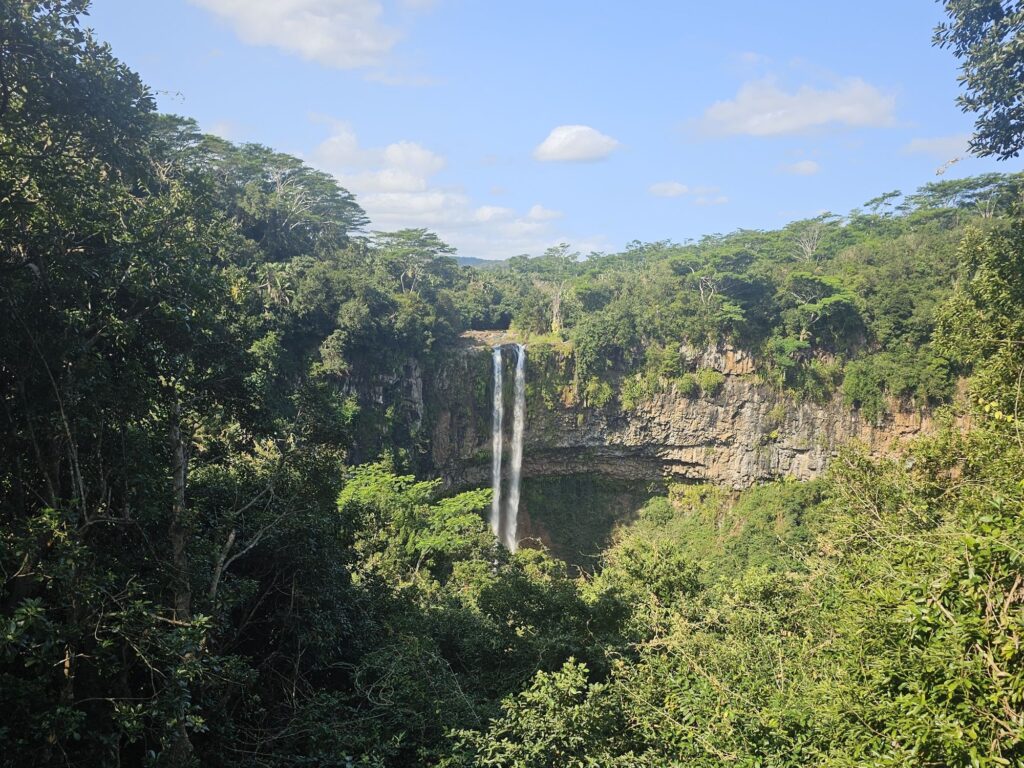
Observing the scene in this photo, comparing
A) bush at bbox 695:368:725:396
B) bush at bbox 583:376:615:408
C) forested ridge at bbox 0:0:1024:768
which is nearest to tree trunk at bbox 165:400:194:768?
forested ridge at bbox 0:0:1024:768

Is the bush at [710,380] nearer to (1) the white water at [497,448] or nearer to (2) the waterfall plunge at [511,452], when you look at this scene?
(2) the waterfall plunge at [511,452]

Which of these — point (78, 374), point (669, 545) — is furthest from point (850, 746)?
point (669, 545)

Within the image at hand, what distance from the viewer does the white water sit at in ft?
78.6

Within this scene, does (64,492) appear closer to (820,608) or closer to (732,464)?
(820,608)

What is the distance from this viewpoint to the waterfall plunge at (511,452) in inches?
943

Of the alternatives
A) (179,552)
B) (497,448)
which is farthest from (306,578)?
(497,448)

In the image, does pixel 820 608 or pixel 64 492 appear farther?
pixel 820 608

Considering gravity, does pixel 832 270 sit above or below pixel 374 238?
below

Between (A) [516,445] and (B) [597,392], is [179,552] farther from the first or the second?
(B) [597,392]

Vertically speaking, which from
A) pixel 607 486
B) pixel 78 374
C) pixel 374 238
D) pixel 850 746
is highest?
pixel 374 238

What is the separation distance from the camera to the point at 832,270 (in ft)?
79.8

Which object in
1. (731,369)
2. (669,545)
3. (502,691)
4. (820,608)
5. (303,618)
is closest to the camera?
(303,618)

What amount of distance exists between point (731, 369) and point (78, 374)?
2188 centimetres

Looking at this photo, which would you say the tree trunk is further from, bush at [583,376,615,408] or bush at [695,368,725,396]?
bush at [695,368,725,396]
